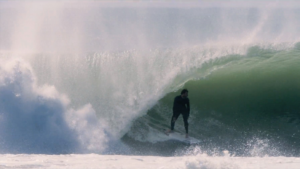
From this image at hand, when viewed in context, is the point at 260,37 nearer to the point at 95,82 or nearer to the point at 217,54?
the point at 217,54

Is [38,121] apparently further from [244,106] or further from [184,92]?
[244,106]

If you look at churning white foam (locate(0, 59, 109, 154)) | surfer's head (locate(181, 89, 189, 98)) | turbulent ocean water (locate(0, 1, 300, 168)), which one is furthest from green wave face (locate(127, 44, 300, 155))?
churning white foam (locate(0, 59, 109, 154))

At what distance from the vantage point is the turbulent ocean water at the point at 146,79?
30.3 ft

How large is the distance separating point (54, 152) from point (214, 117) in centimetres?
447

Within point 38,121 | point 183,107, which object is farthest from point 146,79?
point 38,121

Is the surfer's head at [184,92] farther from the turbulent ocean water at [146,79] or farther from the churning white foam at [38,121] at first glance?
the churning white foam at [38,121]

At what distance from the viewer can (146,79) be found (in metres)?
11.5

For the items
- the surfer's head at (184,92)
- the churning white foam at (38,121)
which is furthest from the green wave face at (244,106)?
the churning white foam at (38,121)

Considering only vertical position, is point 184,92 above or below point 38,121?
above

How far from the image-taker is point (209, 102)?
11.2 meters

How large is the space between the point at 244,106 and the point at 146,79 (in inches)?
119

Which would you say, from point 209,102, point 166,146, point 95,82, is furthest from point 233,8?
point 166,146

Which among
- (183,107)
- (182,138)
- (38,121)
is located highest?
(183,107)

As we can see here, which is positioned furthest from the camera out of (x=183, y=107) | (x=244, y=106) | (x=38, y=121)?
(x=244, y=106)
